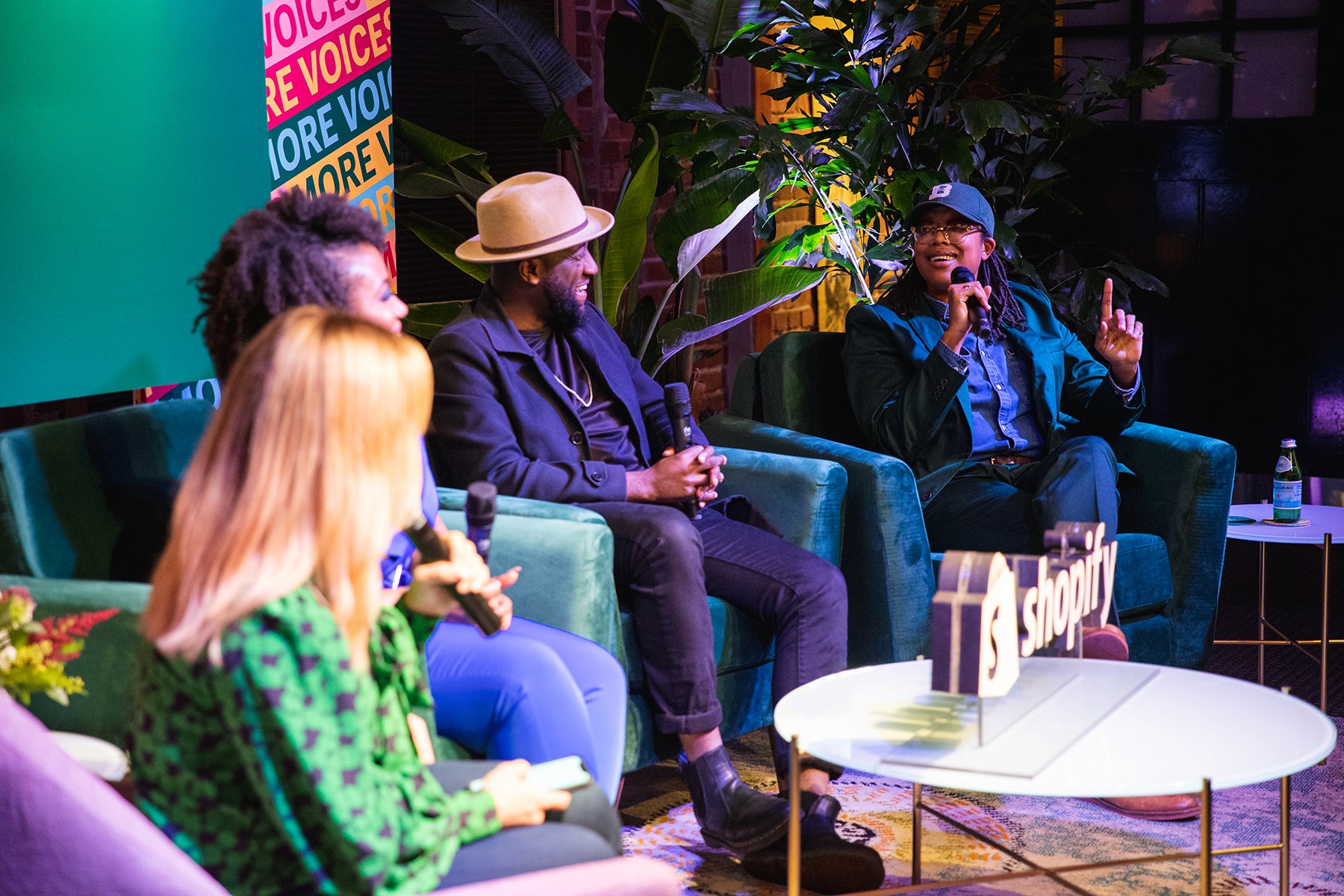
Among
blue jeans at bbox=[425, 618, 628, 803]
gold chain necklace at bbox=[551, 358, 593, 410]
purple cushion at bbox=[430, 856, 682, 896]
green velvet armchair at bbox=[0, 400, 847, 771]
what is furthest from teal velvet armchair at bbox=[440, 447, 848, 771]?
purple cushion at bbox=[430, 856, 682, 896]

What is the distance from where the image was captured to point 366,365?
4.18 ft

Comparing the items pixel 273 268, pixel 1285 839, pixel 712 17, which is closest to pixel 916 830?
pixel 1285 839

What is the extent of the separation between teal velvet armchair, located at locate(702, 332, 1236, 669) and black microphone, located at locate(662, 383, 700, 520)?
1.26ft

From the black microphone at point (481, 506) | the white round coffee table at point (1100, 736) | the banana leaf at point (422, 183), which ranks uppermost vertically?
the banana leaf at point (422, 183)

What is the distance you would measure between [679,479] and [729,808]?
0.63 metres

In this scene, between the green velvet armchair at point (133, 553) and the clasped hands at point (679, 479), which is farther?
the clasped hands at point (679, 479)

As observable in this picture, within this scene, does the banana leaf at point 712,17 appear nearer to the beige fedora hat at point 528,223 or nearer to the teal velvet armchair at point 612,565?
the beige fedora hat at point 528,223

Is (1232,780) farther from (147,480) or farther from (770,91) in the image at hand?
(770,91)

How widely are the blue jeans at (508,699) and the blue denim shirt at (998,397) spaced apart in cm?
150

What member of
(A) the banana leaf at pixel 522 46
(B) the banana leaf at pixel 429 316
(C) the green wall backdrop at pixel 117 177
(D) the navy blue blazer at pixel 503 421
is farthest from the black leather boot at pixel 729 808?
(A) the banana leaf at pixel 522 46

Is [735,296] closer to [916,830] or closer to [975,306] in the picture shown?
[975,306]

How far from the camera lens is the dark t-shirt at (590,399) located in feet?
9.29

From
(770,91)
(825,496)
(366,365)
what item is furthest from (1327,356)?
(366,365)

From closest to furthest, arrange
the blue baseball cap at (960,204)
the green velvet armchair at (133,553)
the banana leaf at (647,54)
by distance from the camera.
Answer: the green velvet armchair at (133,553)
the blue baseball cap at (960,204)
the banana leaf at (647,54)
